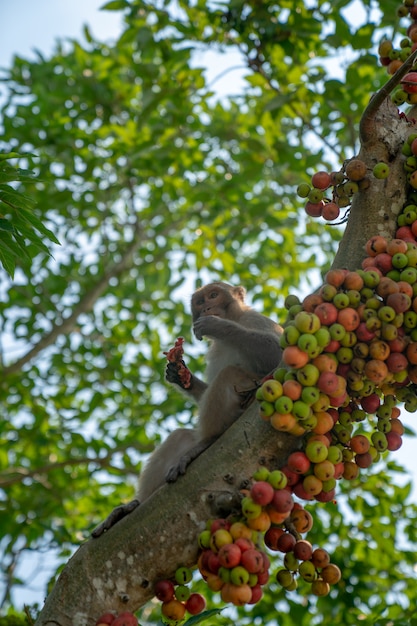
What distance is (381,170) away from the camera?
8.96 ft

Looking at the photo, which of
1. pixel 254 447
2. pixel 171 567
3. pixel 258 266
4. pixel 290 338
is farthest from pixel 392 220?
pixel 258 266

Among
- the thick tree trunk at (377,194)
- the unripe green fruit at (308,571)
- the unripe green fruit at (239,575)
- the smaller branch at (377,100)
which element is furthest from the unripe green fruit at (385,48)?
the unripe green fruit at (239,575)

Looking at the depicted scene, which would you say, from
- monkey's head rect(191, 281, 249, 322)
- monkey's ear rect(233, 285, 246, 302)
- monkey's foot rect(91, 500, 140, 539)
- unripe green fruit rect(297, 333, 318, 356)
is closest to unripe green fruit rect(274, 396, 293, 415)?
unripe green fruit rect(297, 333, 318, 356)

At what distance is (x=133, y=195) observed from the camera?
27.1ft

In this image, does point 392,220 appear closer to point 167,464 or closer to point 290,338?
point 290,338

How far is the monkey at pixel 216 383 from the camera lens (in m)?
3.79

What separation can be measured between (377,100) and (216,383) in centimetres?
188

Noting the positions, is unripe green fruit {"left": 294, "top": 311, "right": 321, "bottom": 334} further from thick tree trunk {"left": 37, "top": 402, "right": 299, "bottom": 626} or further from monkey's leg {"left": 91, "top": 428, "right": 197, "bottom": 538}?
monkey's leg {"left": 91, "top": 428, "right": 197, "bottom": 538}

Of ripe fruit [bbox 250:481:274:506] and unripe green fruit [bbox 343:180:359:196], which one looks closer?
ripe fruit [bbox 250:481:274:506]

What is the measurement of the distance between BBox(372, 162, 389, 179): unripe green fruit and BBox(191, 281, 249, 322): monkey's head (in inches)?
109

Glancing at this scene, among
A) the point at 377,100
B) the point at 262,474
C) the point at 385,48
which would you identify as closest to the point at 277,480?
the point at 262,474

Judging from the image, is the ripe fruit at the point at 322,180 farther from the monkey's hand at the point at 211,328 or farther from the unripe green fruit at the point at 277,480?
the monkey's hand at the point at 211,328

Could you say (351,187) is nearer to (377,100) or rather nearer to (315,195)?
(315,195)

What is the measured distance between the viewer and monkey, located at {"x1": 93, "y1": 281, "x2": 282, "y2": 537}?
379cm
